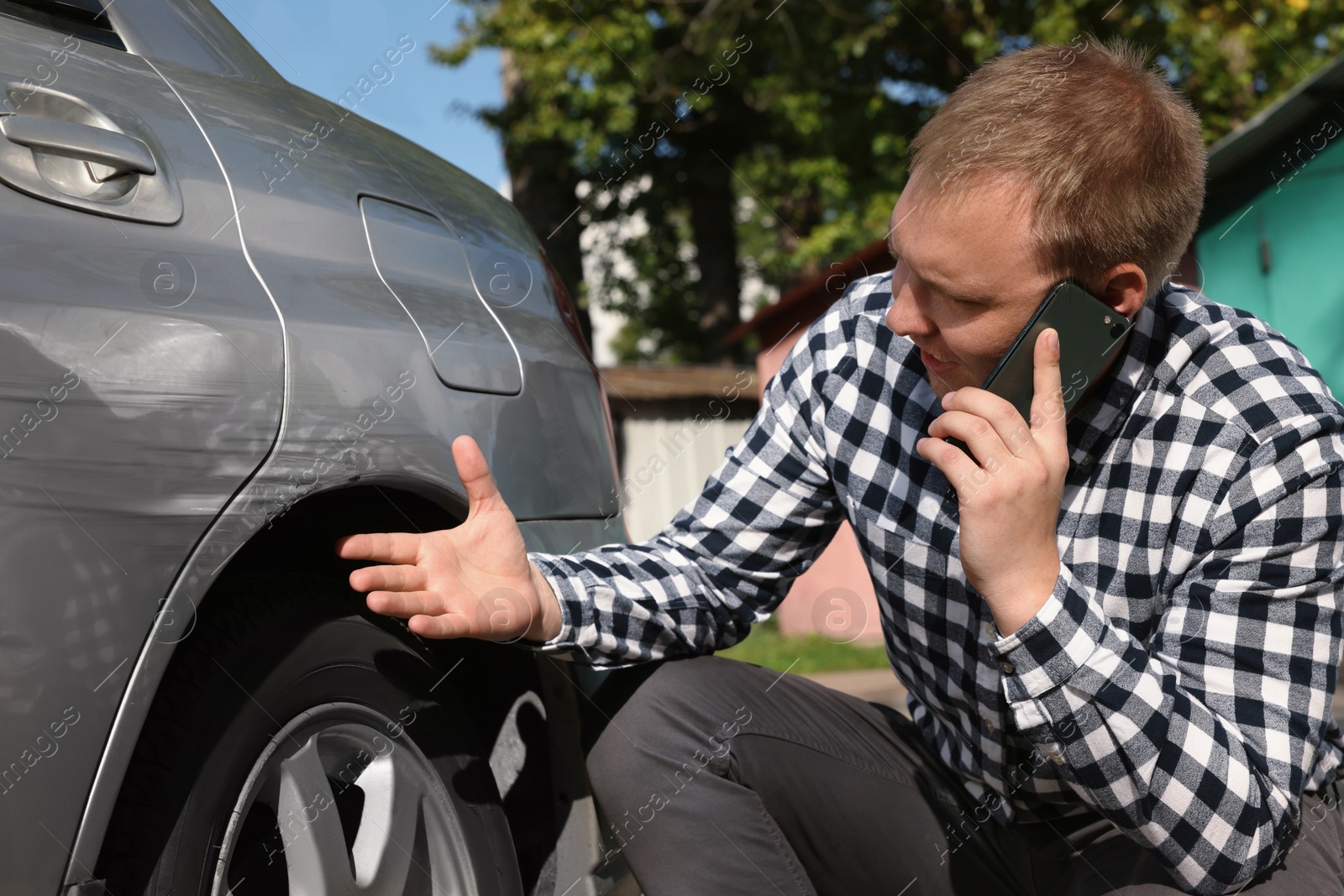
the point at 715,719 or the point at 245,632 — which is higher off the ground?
the point at 245,632

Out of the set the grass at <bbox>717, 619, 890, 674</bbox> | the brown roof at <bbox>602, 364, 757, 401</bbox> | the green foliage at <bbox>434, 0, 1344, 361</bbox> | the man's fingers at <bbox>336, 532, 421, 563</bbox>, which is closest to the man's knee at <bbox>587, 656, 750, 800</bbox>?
the man's fingers at <bbox>336, 532, 421, 563</bbox>

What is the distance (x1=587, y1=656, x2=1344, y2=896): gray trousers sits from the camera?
167cm

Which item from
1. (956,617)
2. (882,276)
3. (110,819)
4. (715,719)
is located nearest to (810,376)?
(882,276)

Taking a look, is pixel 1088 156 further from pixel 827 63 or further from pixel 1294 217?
pixel 827 63

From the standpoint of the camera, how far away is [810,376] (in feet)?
6.46

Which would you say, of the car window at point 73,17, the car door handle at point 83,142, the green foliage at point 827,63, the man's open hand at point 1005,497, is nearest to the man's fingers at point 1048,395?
the man's open hand at point 1005,497

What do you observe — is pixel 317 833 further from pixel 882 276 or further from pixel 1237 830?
pixel 882 276

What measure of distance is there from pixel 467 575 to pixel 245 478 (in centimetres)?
39

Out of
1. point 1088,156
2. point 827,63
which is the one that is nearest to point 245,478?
point 1088,156

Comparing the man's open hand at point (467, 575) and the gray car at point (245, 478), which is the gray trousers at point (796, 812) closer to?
the gray car at point (245, 478)

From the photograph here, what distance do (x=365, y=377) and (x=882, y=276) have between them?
1.00m

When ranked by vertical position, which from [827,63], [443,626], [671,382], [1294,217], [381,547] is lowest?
[443,626]

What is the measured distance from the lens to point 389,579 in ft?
4.75

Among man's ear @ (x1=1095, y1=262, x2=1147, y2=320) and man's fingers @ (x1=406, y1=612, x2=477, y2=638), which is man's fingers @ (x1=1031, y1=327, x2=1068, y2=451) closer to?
man's ear @ (x1=1095, y1=262, x2=1147, y2=320)
